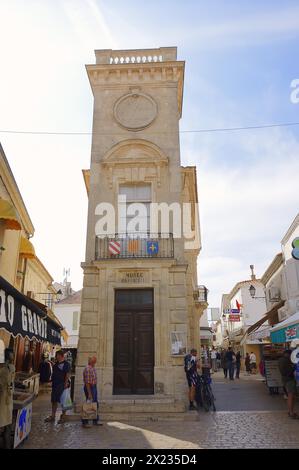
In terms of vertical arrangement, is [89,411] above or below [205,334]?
below

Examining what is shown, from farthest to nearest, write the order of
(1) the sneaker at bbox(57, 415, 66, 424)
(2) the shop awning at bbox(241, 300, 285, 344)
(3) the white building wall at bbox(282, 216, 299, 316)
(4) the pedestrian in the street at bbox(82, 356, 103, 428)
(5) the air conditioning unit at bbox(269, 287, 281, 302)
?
1. (5) the air conditioning unit at bbox(269, 287, 281, 302)
2. (2) the shop awning at bbox(241, 300, 285, 344)
3. (3) the white building wall at bbox(282, 216, 299, 316)
4. (1) the sneaker at bbox(57, 415, 66, 424)
5. (4) the pedestrian in the street at bbox(82, 356, 103, 428)

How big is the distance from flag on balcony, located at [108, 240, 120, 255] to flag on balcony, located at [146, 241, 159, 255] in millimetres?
981

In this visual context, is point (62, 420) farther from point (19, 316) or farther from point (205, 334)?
point (205, 334)

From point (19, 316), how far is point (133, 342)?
20.4 ft

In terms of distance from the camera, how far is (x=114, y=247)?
1273 centimetres

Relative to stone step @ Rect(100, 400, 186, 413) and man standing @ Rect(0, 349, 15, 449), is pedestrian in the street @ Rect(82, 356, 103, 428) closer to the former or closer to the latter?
stone step @ Rect(100, 400, 186, 413)

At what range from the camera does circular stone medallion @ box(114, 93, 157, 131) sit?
47.6 ft

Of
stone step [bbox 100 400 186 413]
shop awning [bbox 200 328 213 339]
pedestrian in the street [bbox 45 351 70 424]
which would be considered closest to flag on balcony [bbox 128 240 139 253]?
pedestrian in the street [bbox 45 351 70 424]

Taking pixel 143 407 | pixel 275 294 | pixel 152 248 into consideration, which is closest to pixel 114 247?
pixel 152 248

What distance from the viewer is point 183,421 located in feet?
31.4

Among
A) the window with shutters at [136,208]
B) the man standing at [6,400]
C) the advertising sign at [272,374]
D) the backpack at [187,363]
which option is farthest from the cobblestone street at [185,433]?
the window with shutters at [136,208]

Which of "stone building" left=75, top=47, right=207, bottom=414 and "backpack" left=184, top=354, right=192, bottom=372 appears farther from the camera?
"stone building" left=75, top=47, right=207, bottom=414

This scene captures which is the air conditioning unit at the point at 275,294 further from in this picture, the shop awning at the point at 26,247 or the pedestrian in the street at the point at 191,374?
the shop awning at the point at 26,247
